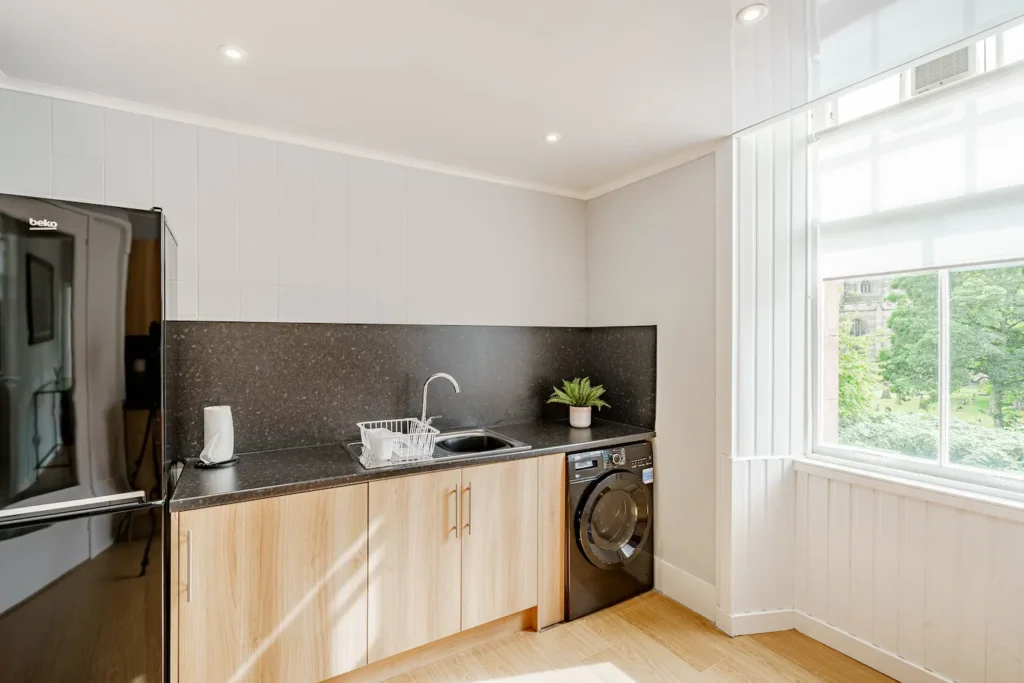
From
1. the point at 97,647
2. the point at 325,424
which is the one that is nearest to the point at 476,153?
the point at 325,424

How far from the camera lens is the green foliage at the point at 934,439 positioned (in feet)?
6.18

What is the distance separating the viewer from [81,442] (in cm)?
145

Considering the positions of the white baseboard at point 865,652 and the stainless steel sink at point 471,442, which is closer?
the white baseboard at point 865,652

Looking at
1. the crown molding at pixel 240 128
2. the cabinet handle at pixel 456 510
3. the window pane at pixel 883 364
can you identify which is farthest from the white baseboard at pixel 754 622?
the crown molding at pixel 240 128

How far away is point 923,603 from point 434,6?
2.84 metres

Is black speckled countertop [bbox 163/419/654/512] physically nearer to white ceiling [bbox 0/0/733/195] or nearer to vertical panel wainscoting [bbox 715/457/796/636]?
vertical panel wainscoting [bbox 715/457/796/636]

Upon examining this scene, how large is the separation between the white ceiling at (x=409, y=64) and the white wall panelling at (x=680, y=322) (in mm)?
390

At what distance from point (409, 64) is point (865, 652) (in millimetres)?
3054

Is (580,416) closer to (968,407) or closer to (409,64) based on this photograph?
(968,407)

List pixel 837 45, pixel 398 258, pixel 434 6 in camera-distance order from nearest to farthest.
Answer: pixel 434 6
pixel 837 45
pixel 398 258

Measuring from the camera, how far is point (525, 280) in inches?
124

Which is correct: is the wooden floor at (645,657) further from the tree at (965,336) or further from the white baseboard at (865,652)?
the tree at (965,336)

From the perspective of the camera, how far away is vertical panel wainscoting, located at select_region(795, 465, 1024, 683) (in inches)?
72.0

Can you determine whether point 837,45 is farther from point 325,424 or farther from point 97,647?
point 97,647
